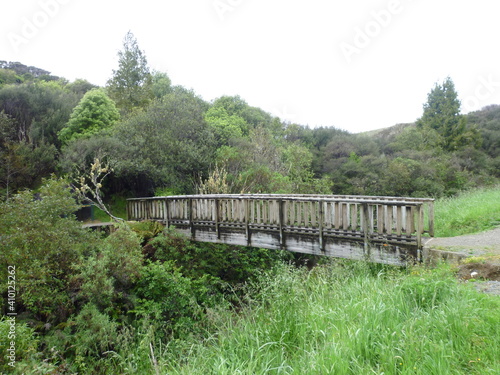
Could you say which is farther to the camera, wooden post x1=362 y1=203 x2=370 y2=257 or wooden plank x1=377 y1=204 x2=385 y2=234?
wooden post x1=362 y1=203 x2=370 y2=257

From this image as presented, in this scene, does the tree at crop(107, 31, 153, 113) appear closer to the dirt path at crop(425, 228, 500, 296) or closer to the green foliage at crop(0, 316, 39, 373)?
the green foliage at crop(0, 316, 39, 373)

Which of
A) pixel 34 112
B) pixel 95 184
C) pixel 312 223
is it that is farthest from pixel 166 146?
pixel 312 223

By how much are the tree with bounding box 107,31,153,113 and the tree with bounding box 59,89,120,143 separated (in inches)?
362

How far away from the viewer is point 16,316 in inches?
217

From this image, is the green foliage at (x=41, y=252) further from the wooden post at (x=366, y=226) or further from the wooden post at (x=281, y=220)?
the wooden post at (x=366, y=226)

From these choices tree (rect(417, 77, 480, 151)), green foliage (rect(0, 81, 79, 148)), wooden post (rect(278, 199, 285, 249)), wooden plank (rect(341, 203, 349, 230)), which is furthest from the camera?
tree (rect(417, 77, 480, 151))

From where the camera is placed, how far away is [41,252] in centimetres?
609

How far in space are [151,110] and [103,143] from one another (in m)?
2.93

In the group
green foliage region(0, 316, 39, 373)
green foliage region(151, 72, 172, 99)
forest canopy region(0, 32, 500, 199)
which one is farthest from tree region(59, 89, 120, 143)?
green foliage region(151, 72, 172, 99)

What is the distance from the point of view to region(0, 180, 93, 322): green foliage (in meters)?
5.58

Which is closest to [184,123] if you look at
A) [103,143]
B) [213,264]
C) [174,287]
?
[103,143]

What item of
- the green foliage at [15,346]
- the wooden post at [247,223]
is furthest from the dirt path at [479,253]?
the green foliage at [15,346]

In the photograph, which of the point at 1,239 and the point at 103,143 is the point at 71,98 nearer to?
the point at 103,143

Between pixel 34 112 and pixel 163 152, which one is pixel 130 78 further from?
pixel 163 152
